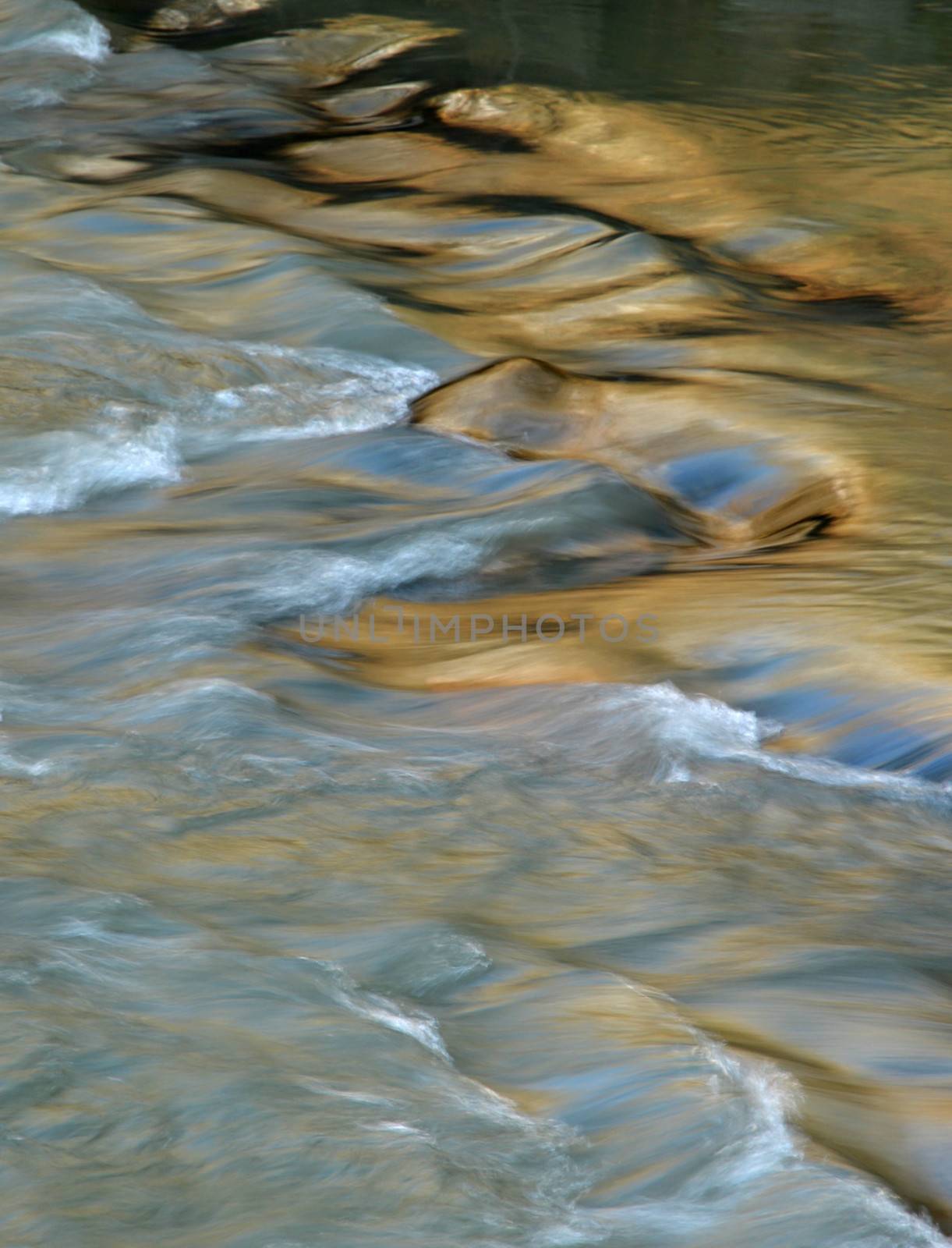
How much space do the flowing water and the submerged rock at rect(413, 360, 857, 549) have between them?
0.02m

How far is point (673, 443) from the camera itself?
199 inches

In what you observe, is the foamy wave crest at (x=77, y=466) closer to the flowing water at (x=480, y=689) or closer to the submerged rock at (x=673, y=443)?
the flowing water at (x=480, y=689)

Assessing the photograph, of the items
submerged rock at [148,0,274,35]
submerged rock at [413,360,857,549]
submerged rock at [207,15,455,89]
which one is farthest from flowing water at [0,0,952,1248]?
submerged rock at [148,0,274,35]

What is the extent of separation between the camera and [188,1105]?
86.6 inches

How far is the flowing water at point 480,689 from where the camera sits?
2.18 meters

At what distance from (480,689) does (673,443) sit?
5.52ft

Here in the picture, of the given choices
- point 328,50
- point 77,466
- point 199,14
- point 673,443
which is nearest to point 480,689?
point 673,443

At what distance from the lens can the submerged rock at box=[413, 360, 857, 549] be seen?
15.1ft

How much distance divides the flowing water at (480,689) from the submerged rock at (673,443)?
18 millimetres

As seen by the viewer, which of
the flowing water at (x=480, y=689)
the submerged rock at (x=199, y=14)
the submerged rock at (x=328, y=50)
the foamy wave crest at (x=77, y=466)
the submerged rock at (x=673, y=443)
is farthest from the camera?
the submerged rock at (x=199, y=14)

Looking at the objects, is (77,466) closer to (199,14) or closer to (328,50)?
(328,50)

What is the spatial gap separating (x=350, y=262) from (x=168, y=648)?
3.20 metres

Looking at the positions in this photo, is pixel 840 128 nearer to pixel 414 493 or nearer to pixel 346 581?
pixel 414 493

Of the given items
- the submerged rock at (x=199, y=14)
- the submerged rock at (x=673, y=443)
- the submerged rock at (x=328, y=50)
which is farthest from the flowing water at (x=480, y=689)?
the submerged rock at (x=199, y=14)
